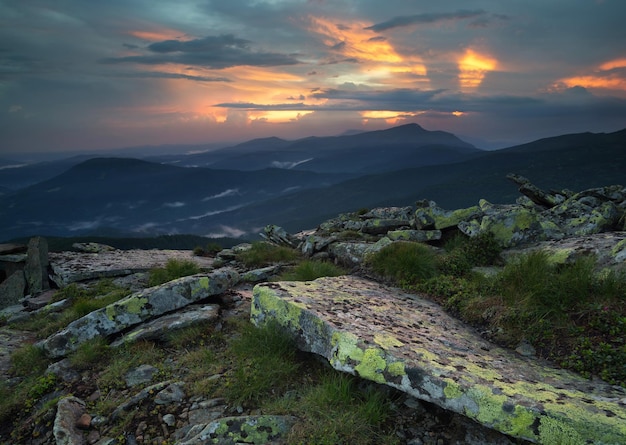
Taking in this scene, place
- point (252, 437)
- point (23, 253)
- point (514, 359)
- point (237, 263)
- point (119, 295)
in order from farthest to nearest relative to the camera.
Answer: point (23, 253) → point (237, 263) → point (119, 295) → point (514, 359) → point (252, 437)

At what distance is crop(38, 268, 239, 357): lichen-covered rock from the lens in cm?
928

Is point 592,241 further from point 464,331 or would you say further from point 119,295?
point 119,295

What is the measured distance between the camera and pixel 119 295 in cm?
1244

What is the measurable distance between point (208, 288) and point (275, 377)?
15.9 ft

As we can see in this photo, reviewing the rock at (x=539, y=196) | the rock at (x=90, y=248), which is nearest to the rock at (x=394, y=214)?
the rock at (x=539, y=196)

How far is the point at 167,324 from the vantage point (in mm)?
9320

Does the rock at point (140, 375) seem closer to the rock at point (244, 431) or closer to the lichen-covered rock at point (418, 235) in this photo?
the rock at point (244, 431)

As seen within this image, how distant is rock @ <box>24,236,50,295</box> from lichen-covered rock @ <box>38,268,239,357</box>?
10.8m

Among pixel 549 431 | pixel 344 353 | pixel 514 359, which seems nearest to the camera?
pixel 549 431

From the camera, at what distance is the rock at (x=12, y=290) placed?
18405 mm

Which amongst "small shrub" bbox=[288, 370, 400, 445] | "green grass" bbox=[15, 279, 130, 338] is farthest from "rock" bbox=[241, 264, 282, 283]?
"small shrub" bbox=[288, 370, 400, 445]

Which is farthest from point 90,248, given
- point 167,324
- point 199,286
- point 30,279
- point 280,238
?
point 167,324

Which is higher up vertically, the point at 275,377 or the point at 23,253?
the point at 275,377

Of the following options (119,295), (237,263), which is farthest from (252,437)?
(237,263)
